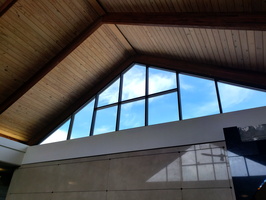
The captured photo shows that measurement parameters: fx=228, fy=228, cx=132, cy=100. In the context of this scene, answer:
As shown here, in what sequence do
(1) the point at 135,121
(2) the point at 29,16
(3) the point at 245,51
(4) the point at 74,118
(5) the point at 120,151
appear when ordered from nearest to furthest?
(3) the point at 245,51, (2) the point at 29,16, (5) the point at 120,151, (1) the point at 135,121, (4) the point at 74,118

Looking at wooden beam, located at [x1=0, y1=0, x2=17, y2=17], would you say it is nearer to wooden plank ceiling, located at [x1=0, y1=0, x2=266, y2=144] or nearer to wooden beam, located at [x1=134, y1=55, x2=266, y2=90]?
wooden plank ceiling, located at [x1=0, y1=0, x2=266, y2=144]

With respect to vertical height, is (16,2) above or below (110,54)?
below

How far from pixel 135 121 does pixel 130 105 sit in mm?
612

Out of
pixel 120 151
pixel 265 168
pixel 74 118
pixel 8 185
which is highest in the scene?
pixel 74 118

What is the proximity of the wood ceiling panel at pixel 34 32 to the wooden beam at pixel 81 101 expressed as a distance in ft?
5.63

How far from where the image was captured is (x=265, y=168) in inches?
87.8

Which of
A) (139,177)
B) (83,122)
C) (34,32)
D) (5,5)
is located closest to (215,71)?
(139,177)

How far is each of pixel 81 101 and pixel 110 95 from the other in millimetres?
1018

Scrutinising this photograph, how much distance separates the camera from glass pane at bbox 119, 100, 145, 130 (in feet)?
19.5

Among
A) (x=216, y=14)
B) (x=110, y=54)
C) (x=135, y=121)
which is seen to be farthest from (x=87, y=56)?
(x=216, y=14)

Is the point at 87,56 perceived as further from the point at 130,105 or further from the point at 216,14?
the point at 216,14

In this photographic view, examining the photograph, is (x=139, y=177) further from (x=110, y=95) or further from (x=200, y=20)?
(x=200, y=20)

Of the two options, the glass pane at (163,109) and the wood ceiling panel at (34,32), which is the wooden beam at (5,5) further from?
the glass pane at (163,109)

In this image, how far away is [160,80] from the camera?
6312 millimetres
